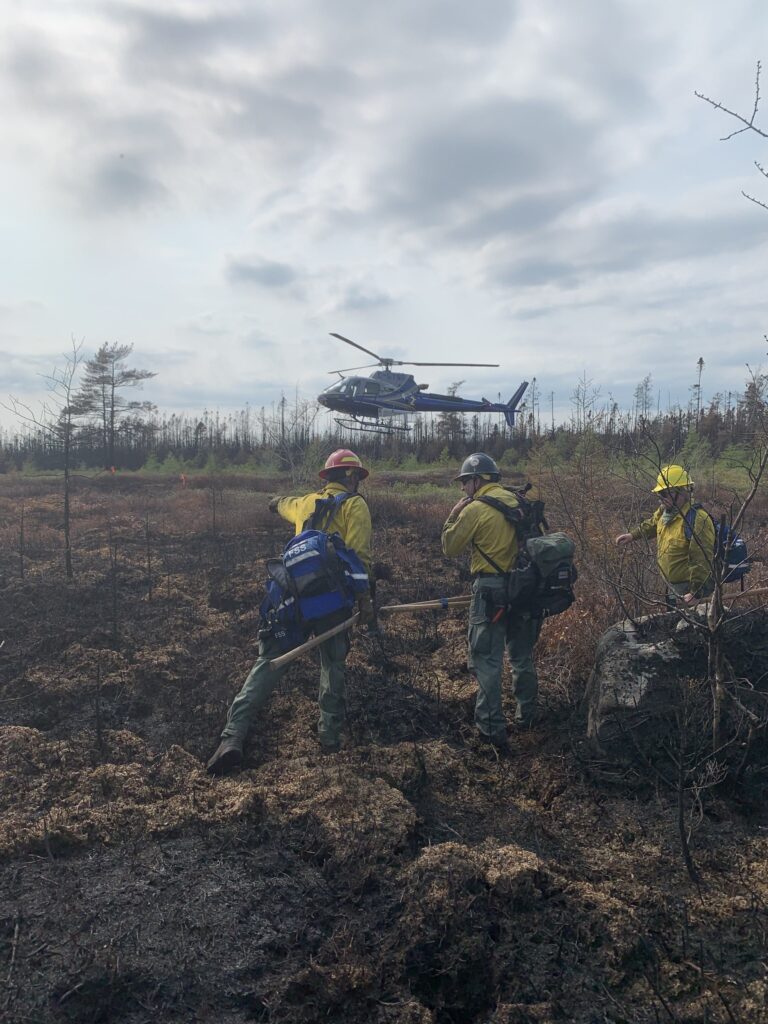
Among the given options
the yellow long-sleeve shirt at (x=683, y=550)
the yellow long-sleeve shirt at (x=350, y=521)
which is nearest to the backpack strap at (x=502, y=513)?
the yellow long-sleeve shirt at (x=350, y=521)

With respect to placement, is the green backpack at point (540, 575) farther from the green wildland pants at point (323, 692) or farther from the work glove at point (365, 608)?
the green wildland pants at point (323, 692)

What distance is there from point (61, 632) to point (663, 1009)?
6.20 m

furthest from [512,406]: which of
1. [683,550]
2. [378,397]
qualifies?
[683,550]

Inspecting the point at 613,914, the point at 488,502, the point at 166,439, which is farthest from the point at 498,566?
the point at 166,439

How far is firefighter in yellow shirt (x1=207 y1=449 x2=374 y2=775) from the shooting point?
14.7ft

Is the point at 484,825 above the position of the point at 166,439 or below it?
below

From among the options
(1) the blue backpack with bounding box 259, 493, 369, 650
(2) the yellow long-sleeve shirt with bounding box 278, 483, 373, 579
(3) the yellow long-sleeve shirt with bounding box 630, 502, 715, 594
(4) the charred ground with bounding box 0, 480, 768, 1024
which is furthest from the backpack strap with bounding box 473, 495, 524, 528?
(4) the charred ground with bounding box 0, 480, 768, 1024

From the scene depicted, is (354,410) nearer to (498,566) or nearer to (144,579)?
(144,579)

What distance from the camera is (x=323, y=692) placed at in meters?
4.66

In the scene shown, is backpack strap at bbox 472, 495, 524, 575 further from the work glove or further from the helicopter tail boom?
the helicopter tail boom

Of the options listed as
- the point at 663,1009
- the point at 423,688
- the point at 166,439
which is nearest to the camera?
the point at 663,1009

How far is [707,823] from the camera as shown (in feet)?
12.0

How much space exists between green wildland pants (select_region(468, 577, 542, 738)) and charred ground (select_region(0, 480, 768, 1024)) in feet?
0.80

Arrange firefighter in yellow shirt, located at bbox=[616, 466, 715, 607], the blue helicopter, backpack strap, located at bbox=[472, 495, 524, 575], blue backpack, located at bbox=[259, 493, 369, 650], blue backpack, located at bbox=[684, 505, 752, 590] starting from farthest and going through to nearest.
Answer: the blue helicopter
firefighter in yellow shirt, located at bbox=[616, 466, 715, 607]
backpack strap, located at bbox=[472, 495, 524, 575]
blue backpack, located at bbox=[259, 493, 369, 650]
blue backpack, located at bbox=[684, 505, 752, 590]
